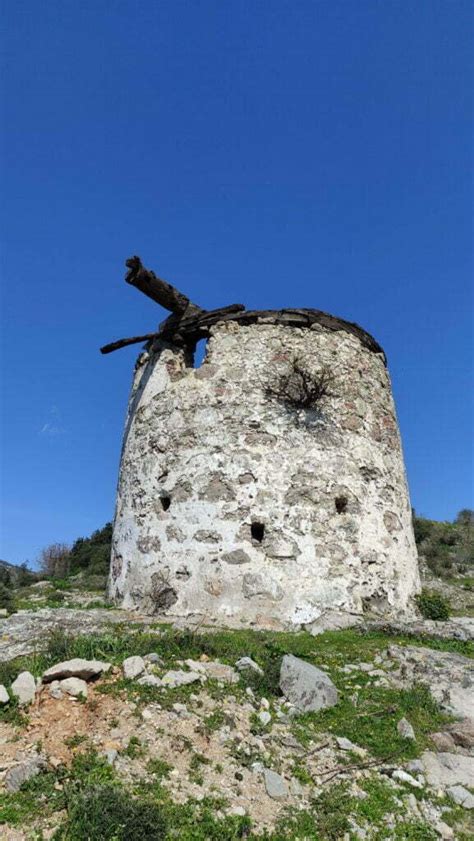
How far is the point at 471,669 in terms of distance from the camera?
616cm

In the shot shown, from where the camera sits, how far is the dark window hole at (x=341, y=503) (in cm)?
888

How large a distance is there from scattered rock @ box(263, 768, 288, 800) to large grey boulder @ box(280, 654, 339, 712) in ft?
3.58

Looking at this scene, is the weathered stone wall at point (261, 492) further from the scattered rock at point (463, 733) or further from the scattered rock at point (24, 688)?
the scattered rock at point (24, 688)

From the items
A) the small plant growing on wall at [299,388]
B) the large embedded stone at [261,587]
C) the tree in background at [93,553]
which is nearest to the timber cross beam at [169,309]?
the small plant growing on wall at [299,388]

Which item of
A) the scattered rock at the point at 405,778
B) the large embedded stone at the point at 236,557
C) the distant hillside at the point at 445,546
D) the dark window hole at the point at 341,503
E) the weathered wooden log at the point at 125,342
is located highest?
the weathered wooden log at the point at 125,342

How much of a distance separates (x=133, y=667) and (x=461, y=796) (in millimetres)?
2757

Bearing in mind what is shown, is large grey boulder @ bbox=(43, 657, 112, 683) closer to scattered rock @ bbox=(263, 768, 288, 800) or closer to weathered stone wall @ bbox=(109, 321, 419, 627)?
scattered rock @ bbox=(263, 768, 288, 800)

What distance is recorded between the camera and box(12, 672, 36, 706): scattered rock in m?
4.45

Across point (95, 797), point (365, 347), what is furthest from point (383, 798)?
point (365, 347)

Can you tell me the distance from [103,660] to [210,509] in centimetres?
359

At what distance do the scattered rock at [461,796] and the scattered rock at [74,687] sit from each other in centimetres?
288

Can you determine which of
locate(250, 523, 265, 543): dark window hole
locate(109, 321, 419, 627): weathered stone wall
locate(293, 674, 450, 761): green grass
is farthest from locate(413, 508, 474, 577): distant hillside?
locate(293, 674, 450, 761): green grass

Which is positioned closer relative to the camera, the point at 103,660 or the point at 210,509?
the point at 103,660

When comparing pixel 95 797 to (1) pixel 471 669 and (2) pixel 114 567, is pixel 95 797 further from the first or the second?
(2) pixel 114 567
